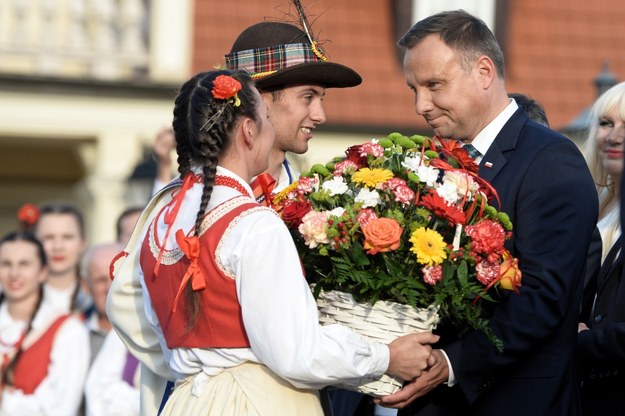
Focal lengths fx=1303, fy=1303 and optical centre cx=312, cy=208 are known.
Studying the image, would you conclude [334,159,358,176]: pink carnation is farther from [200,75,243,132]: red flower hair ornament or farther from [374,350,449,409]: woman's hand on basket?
[374,350,449,409]: woman's hand on basket

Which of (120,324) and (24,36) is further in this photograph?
(24,36)

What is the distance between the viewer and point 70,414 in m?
7.19

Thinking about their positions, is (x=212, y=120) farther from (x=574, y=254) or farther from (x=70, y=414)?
(x=70, y=414)

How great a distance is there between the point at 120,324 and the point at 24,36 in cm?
913

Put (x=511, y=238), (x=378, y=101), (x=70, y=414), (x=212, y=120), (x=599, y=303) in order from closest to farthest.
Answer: (x=212, y=120) → (x=511, y=238) → (x=599, y=303) → (x=70, y=414) → (x=378, y=101)

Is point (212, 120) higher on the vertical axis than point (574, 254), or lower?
higher

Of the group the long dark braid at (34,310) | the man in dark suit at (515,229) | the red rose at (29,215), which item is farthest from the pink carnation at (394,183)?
the red rose at (29,215)

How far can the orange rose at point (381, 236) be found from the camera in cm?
407

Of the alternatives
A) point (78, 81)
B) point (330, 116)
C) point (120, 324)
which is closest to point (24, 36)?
point (78, 81)

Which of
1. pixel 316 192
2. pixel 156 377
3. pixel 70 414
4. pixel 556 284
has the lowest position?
pixel 70 414

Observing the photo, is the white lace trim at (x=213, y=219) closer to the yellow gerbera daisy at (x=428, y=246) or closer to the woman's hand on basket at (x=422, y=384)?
the yellow gerbera daisy at (x=428, y=246)

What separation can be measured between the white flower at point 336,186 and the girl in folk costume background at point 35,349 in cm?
335

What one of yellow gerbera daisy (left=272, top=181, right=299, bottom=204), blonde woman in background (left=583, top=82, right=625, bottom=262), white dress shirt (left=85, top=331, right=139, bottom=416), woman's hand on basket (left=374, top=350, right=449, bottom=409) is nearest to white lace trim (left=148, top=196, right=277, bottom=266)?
yellow gerbera daisy (left=272, top=181, right=299, bottom=204)

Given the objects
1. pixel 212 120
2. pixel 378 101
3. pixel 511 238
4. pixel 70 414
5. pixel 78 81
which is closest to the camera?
pixel 212 120
